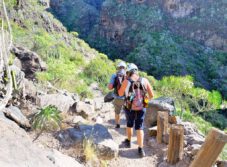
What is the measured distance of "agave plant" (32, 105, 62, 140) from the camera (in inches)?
214

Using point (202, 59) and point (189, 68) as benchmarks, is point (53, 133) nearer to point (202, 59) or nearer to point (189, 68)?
point (189, 68)

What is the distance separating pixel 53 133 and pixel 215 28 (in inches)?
2298

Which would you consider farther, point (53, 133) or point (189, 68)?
point (189, 68)

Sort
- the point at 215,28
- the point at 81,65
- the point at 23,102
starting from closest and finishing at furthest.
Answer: the point at 23,102 → the point at 81,65 → the point at 215,28

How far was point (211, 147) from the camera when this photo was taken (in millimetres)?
3328

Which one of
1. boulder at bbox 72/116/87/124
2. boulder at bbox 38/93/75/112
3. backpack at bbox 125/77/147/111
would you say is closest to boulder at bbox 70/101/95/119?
boulder at bbox 38/93/75/112

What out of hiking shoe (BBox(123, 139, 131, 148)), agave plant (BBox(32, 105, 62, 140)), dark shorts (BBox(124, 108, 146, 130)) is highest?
dark shorts (BBox(124, 108, 146, 130))

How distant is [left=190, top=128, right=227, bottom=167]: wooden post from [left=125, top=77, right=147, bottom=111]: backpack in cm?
178

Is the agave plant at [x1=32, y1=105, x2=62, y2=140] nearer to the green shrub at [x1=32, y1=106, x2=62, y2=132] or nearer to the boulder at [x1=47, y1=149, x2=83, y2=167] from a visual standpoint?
the green shrub at [x1=32, y1=106, x2=62, y2=132]

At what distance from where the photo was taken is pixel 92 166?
488cm

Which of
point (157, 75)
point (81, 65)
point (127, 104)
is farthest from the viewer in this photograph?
point (157, 75)

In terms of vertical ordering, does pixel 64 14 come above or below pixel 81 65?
above

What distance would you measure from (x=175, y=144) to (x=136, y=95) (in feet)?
2.90

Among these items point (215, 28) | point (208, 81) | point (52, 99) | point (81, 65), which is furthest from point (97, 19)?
point (52, 99)
